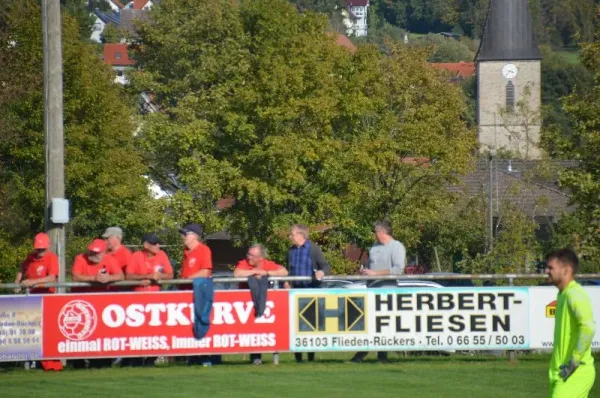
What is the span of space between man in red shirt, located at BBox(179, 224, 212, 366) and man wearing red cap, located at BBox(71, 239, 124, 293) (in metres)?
0.92

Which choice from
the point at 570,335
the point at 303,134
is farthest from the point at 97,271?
the point at 303,134

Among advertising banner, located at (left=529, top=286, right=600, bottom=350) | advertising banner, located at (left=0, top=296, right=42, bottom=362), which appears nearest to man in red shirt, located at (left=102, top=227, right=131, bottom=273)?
advertising banner, located at (left=0, top=296, right=42, bottom=362)

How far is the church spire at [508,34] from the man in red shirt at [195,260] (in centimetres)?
9724

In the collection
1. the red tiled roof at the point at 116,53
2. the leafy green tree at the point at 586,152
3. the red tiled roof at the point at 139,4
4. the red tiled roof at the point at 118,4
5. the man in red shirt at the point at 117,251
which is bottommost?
the man in red shirt at the point at 117,251

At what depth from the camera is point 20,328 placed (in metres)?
16.4

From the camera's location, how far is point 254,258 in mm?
16922

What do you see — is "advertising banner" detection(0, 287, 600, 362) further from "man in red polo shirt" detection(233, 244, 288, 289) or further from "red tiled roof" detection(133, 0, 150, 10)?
"red tiled roof" detection(133, 0, 150, 10)

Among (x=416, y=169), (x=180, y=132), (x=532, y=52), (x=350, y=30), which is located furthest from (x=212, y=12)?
(x=350, y=30)

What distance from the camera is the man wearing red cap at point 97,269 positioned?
16609 mm

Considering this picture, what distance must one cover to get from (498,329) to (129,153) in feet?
116

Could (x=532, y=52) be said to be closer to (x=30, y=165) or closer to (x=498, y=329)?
(x=30, y=165)

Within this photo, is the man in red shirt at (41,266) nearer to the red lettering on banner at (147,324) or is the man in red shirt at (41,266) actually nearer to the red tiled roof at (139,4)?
the red lettering on banner at (147,324)

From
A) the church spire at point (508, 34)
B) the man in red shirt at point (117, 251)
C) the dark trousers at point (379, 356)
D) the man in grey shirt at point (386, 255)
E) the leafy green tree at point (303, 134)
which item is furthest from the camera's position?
the church spire at point (508, 34)

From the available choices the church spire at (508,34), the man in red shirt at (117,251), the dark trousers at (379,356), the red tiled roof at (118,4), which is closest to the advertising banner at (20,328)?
the man in red shirt at (117,251)
